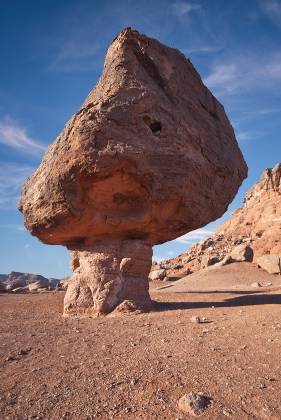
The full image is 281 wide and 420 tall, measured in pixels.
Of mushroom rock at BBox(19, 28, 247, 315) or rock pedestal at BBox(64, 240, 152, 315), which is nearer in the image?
mushroom rock at BBox(19, 28, 247, 315)

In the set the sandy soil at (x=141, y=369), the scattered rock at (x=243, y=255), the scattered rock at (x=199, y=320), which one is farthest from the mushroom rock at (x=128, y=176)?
the scattered rock at (x=243, y=255)

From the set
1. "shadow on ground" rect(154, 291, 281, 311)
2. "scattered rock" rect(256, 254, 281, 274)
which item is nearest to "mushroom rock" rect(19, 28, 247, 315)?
"shadow on ground" rect(154, 291, 281, 311)

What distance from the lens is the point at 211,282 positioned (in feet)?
61.7

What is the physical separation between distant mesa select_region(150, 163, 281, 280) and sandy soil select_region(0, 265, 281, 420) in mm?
15373

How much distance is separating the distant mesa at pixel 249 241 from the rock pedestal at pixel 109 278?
1278cm

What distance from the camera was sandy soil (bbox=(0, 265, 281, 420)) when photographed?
3348 mm

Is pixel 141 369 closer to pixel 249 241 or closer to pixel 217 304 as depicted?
pixel 217 304

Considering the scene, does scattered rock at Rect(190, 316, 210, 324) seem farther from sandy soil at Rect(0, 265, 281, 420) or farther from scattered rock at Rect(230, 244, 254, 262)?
scattered rock at Rect(230, 244, 254, 262)

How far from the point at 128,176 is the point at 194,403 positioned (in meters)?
5.68

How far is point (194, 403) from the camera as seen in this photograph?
129 inches

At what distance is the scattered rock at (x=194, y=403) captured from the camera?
10.6 ft

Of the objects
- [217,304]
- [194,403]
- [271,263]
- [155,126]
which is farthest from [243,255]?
[194,403]

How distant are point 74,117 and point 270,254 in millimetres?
16556

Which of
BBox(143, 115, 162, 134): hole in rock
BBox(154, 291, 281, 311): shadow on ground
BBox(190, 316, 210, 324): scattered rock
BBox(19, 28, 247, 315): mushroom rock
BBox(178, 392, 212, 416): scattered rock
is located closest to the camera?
BBox(178, 392, 212, 416): scattered rock
